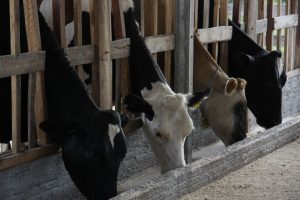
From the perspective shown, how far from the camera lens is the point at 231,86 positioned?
5426mm

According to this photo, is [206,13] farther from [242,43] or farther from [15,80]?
[15,80]

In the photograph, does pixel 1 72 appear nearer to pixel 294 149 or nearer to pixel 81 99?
pixel 81 99

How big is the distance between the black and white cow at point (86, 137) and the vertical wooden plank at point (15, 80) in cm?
28

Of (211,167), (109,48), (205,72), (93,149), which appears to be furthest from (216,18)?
(93,149)

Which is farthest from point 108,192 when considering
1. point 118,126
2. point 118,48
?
point 118,48

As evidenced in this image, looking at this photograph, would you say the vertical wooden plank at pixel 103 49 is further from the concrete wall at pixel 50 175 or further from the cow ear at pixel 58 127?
the cow ear at pixel 58 127

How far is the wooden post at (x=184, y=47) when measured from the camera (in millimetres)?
5621

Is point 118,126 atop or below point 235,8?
below

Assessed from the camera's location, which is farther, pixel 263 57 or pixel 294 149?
pixel 263 57

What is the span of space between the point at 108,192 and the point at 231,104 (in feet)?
6.44

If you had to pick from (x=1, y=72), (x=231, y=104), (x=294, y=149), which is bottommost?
(x=294, y=149)

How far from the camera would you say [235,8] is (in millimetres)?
6875

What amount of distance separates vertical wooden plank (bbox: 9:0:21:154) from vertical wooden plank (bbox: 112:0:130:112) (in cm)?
114

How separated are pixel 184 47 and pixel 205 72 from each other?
12.9 inches
